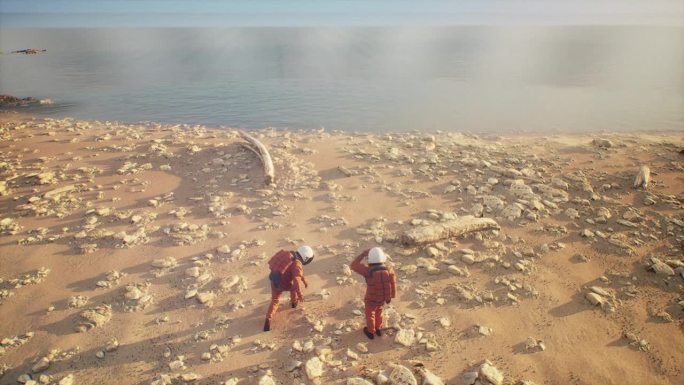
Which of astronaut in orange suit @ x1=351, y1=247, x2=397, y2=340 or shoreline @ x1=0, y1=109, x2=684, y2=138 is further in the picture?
shoreline @ x1=0, y1=109, x2=684, y2=138

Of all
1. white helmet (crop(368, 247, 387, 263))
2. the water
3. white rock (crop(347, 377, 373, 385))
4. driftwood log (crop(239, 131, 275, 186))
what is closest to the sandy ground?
white rock (crop(347, 377, 373, 385))

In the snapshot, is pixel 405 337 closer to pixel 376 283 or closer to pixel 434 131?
pixel 376 283

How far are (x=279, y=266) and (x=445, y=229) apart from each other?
176 inches

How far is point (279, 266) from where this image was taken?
249 inches

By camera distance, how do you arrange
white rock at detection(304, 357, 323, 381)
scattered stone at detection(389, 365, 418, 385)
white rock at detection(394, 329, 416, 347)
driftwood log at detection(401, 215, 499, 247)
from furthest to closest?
driftwood log at detection(401, 215, 499, 247) → white rock at detection(394, 329, 416, 347) → white rock at detection(304, 357, 323, 381) → scattered stone at detection(389, 365, 418, 385)

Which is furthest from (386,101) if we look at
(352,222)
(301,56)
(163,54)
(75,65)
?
(163,54)

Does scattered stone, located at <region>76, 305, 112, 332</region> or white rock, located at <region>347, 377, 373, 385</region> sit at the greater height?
white rock, located at <region>347, 377, 373, 385</region>

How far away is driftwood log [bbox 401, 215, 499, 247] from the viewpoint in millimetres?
8531

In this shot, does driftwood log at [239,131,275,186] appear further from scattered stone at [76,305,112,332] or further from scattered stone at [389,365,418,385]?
scattered stone at [389,365,418,385]

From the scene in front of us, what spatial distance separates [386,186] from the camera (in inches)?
451

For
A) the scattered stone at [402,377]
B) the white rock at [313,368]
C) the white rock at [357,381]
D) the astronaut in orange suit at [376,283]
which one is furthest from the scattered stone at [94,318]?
the scattered stone at [402,377]

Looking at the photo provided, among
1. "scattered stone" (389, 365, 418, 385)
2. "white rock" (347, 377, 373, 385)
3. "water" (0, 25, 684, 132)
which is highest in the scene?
"water" (0, 25, 684, 132)

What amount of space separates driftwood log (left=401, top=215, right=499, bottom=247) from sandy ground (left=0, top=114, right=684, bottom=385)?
0.78 ft

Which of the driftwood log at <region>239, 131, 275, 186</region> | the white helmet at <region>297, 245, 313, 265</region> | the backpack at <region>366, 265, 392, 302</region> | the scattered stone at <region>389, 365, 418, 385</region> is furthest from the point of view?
the driftwood log at <region>239, 131, 275, 186</region>
